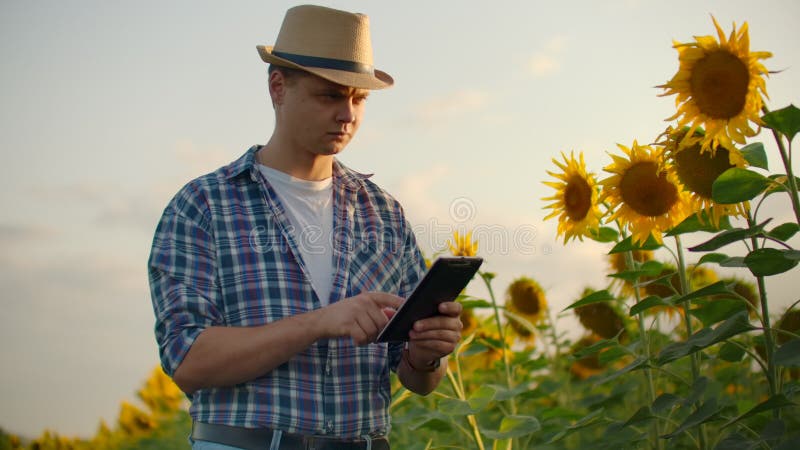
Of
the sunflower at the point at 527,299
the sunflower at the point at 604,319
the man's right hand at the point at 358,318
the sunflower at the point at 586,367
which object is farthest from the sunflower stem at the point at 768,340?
the sunflower at the point at 586,367

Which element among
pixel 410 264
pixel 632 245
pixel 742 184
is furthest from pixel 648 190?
pixel 410 264

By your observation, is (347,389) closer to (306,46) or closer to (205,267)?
(205,267)

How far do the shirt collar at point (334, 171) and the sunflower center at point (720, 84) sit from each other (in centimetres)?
96

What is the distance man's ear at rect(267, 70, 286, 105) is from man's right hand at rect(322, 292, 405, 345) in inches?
29.4

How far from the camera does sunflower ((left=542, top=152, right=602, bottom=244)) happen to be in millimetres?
2934

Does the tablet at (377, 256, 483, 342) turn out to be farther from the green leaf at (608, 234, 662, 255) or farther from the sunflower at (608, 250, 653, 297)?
the sunflower at (608, 250, 653, 297)

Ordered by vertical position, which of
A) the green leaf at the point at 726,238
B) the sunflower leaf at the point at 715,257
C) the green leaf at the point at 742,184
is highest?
the green leaf at the point at 742,184

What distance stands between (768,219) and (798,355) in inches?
13.1

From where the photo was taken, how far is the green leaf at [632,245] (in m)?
2.60

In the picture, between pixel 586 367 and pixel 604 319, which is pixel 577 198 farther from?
pixel 586 367

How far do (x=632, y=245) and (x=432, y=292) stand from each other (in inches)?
36.4

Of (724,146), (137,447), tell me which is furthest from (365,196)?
(137,447)

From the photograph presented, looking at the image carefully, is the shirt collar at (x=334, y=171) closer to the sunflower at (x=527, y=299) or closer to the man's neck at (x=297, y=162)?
the man's neck at (x=297, y=162)

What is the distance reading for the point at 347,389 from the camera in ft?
7.27
